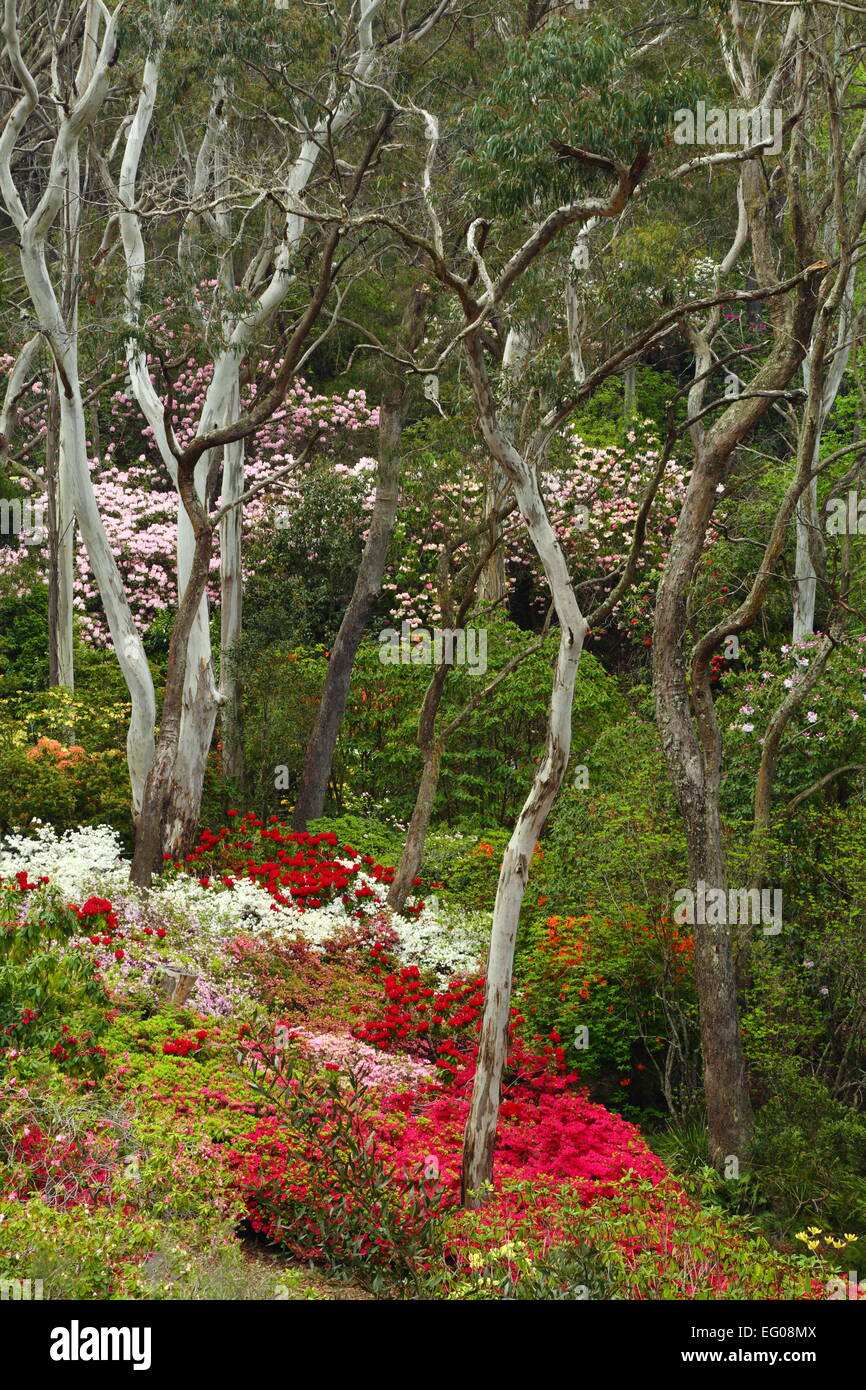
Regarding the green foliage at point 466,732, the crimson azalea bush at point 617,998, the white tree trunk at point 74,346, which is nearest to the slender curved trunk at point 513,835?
the crimson azalea bush at point 617,998

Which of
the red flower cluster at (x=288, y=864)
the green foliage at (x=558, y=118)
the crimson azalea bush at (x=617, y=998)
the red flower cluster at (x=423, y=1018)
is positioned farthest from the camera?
the red flower cluster at (x=288, y=864)

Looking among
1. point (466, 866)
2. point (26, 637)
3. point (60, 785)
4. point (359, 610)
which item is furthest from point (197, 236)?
point (26, 637)

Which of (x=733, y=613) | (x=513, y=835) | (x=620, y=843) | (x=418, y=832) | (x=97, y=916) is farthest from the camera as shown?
(x=418, y=832)

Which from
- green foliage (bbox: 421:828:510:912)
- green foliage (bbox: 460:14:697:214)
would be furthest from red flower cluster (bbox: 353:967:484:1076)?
green foliage (bbox: 460:14:697:214)

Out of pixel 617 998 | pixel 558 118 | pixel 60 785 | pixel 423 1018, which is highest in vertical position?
pixel 558 118

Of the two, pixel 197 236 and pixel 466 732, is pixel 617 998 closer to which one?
pixel 466 732

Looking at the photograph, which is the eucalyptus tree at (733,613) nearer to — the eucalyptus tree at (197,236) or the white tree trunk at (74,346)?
the eucalyptus tree at (197,236)

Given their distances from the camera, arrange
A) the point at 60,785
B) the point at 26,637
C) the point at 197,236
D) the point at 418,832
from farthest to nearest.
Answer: the point at 26,637, the point at 197,236, the point at 60,785, the point at 418,832

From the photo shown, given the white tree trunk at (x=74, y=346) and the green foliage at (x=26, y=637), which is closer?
the white tree trunk at (x=74, y=346)

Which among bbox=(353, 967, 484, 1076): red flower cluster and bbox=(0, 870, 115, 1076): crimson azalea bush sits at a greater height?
bbox=(0, 870, 115, 1076): crimson azalea bush

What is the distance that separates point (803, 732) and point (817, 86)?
512 centimetres

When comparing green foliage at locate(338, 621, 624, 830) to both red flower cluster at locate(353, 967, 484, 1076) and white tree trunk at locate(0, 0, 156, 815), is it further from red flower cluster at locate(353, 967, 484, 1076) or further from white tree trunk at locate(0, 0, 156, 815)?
red flower cluster at locate(353, 967, 484, 1076)

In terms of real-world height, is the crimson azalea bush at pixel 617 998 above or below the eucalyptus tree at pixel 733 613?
below
